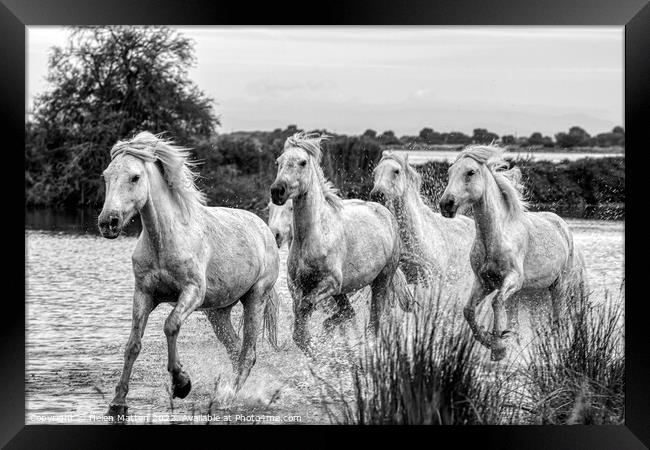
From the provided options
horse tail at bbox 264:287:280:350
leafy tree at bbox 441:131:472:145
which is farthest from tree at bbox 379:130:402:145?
horse tail at bbox 264:287:280:350

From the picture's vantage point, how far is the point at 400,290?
34.7 feet

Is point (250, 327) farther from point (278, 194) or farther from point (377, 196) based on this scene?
point (377, 196)

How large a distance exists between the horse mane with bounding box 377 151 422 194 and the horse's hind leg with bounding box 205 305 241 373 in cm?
215

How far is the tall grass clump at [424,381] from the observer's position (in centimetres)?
848

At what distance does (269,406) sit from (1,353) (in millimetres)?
2333

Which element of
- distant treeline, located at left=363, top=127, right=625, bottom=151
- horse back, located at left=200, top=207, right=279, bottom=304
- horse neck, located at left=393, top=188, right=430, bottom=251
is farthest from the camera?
distant treeline, located at left=363, top=127, right=625, bottom=151

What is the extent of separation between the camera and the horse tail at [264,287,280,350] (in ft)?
32.9

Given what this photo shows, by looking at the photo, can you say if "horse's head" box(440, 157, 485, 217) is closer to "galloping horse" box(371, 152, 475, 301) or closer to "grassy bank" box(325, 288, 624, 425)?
"galloping horse" box(371, 152, 475, 301)

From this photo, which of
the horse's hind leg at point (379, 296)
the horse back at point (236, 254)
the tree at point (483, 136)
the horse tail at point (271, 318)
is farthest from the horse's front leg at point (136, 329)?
the tree at point (483, 136)

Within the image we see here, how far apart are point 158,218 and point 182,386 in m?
1.33

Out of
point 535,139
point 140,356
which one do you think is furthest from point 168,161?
point 535,139

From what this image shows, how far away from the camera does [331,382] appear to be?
10.1 m
